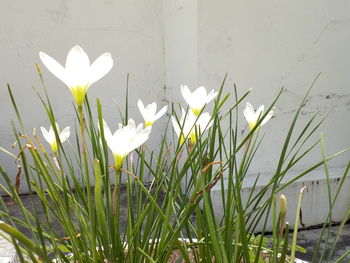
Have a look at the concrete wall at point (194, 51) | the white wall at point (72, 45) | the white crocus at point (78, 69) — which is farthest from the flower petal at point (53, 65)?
the white wall at point (72, 45)

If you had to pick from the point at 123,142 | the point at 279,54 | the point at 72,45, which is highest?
the point at 72,45

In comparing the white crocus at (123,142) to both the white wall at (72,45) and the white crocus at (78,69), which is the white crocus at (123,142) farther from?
the white wall at (72,45)

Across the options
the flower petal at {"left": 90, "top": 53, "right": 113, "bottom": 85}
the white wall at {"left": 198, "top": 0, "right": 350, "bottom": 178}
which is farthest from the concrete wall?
the flower petal at {"left": 90, "top": 53, "right": 113, "bottom": 85}

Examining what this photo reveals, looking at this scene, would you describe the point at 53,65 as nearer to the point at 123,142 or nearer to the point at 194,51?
the point at 123,142

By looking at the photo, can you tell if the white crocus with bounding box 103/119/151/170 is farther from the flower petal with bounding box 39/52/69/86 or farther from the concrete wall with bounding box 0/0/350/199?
the concrete wall with bounding box 0/0/350/199

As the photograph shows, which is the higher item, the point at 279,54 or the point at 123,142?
the point at 279,54

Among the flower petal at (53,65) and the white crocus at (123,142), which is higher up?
the flower petal at (53,65)

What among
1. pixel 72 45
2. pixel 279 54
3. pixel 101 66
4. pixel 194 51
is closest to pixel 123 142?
pixel 101 66

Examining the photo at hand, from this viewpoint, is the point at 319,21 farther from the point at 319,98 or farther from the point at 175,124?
the point at 175,124

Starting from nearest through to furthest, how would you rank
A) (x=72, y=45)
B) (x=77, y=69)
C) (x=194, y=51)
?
(x=77, y=69)
(x=194, y=51)
(x=72, y=45)
